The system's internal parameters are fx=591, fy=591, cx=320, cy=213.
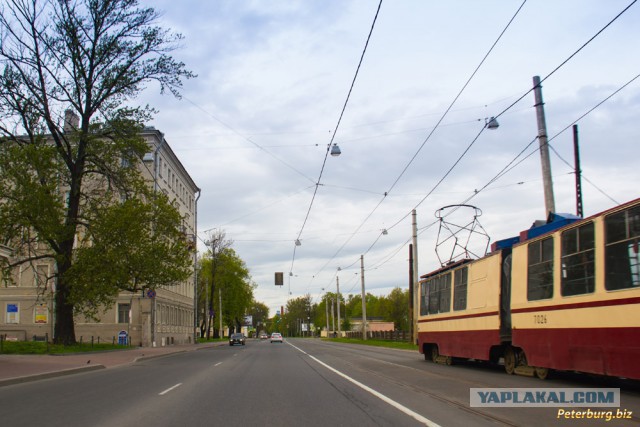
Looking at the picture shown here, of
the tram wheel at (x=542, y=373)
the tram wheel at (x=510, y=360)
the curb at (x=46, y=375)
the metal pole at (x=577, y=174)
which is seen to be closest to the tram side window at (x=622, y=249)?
the tram wheel at (x=542, y=373)

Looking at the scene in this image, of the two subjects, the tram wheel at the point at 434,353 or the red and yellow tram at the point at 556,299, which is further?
the tram wheel at the point at 434,353

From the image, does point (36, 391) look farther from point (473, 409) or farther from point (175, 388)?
point (473, 409)

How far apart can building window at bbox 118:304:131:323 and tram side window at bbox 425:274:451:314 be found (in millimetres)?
34755

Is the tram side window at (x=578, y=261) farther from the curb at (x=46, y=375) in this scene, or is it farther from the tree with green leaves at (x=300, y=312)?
the tree with green leaves at (x=300, y=312)

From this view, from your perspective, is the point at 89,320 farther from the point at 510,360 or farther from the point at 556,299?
the point at 556,299

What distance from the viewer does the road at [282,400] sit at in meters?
8.30

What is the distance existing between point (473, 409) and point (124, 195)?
27632 millimetres

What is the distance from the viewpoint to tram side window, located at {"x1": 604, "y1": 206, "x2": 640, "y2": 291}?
970 cm

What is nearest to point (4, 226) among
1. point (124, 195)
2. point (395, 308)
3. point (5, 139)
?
point (5, 139)

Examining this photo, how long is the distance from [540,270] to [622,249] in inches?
126

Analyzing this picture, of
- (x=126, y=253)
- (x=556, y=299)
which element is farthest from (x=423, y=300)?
(x=126, y=253)

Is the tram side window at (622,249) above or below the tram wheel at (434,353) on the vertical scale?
above

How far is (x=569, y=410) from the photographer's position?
883cm

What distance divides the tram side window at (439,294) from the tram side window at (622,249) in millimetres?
8943
